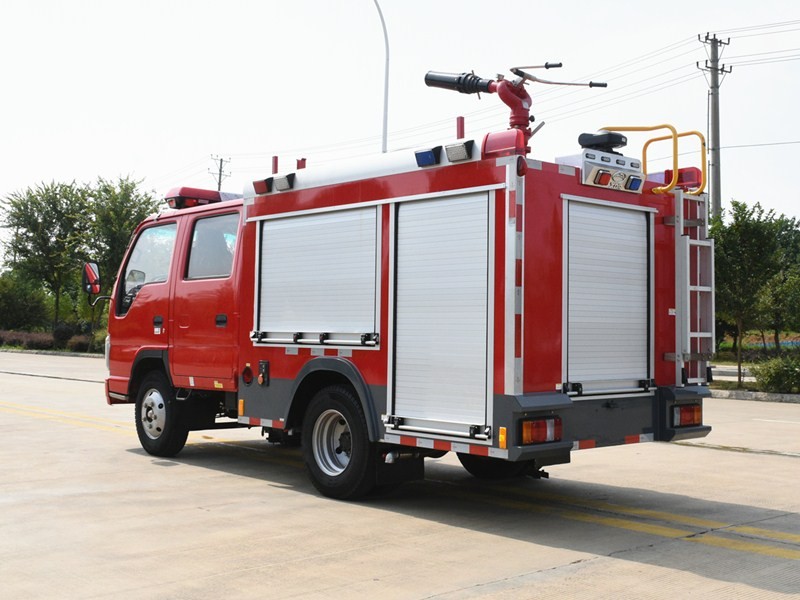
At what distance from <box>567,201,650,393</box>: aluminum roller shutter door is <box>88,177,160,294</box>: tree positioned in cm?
3979

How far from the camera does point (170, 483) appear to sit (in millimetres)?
8852

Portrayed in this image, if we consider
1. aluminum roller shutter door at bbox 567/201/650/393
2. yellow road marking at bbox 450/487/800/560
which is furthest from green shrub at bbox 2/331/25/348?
aluminum roller shutter door at bbox 567/201/650/393

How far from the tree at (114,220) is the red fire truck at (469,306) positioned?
3772 centimetres

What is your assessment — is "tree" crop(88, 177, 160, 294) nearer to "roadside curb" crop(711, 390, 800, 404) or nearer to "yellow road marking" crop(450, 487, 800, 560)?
"roadside curb" crop(711, 390, 800, 404)

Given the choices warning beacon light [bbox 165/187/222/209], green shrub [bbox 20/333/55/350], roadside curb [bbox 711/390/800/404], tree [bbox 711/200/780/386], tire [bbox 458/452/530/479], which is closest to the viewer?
tire [bbox 458/452/530/479]

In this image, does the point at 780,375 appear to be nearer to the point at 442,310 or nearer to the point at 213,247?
the point at 213,247

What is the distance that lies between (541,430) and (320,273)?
8.69ft

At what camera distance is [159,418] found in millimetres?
10445

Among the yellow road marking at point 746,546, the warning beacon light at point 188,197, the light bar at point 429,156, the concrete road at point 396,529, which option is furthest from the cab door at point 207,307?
the yellow road marking at point 746,546

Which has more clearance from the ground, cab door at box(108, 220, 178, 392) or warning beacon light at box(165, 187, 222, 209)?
warning beacon light at box(165, 187, 222, 209)

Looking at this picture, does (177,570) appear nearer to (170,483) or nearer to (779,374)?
(170,483)

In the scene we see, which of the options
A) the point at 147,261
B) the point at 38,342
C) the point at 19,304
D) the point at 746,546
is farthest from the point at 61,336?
the point at 746,546

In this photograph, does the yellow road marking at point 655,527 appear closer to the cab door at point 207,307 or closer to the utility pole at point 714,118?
the cab door at point 207,307

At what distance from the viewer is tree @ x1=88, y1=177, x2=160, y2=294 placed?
4531cm
